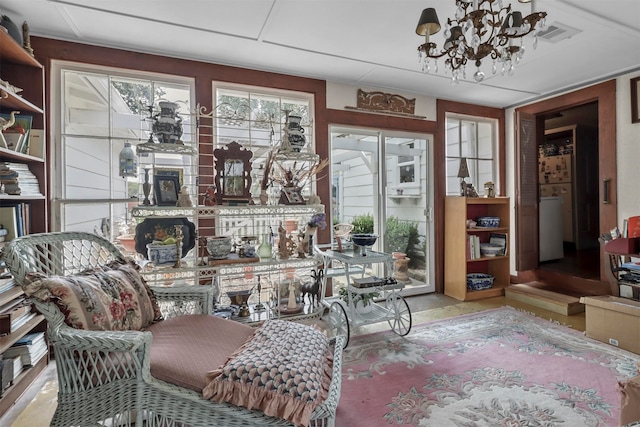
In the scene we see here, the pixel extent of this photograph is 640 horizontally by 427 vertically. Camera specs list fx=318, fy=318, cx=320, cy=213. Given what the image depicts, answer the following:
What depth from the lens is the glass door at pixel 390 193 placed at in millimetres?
3701

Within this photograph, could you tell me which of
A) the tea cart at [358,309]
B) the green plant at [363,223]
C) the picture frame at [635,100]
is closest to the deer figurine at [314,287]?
the tea cart at [358,309]

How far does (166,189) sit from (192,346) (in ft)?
4.48

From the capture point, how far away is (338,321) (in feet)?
8.73

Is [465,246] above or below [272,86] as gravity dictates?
below

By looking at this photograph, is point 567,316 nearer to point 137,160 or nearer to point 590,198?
point 590,198

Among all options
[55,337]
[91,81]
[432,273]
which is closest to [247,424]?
[55,337]

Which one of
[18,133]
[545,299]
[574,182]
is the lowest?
[545,299]

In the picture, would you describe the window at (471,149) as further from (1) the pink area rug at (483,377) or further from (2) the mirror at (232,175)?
(2) the mirror at (232,175)

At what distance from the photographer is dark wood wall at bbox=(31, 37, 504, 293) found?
2521 mm

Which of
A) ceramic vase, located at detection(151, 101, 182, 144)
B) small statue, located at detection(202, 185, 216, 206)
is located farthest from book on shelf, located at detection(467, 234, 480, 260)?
ceramic vase, located at detection(151, 101, 182, 144)

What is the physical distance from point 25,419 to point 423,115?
4282 millimetres

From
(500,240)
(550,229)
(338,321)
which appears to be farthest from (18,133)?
(550,229)

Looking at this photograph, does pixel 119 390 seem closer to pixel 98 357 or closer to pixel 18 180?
pixel 98 357

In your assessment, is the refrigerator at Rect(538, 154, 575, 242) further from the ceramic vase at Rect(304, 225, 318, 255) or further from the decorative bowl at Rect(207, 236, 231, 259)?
the decorative bowl at Rect(207, 236, 231, 259)
